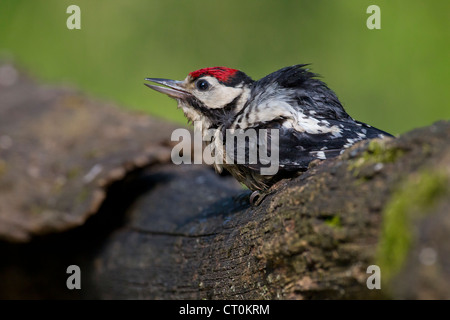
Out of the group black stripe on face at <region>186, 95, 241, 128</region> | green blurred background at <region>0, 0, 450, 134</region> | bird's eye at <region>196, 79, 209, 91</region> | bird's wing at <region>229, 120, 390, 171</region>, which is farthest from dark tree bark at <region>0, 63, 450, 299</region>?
green blurred background at <region>0, 0, 450, 134</region>

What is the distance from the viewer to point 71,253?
382cm

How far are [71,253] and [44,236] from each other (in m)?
0.24

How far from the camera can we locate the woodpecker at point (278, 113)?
277cm

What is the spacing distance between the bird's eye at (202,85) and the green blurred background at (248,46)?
9.90 feet

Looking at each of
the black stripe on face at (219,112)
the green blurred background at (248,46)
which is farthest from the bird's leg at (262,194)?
the green blurred background at (248,46)

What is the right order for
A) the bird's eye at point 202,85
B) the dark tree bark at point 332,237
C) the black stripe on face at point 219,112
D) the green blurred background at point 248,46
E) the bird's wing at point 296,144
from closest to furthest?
1. the dark tree bark at point 332,237
2. the bird's wing at point 296,144
3. the black stripe on face at point 219,112
4. the bird's eye at point 202,85
5. the green blurred background at point 248,46

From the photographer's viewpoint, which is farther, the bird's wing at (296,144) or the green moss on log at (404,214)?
the bird's wing at (296,144)

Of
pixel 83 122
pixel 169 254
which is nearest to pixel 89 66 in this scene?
pixel 83 122

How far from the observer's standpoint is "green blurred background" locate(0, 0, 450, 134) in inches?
264

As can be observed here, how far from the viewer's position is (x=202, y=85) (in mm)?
3547

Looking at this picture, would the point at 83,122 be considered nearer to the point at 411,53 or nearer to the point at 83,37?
the point at 83,37

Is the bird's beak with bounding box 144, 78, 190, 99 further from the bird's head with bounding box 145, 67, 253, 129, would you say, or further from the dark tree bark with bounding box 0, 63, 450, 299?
the dark tree bark with bounding box 0, 63, 450, 299

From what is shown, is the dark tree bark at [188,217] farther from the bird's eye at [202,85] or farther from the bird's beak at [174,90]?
the bird's eye at [202,85]

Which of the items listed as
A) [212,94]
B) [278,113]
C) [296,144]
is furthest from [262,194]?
[212,94]
